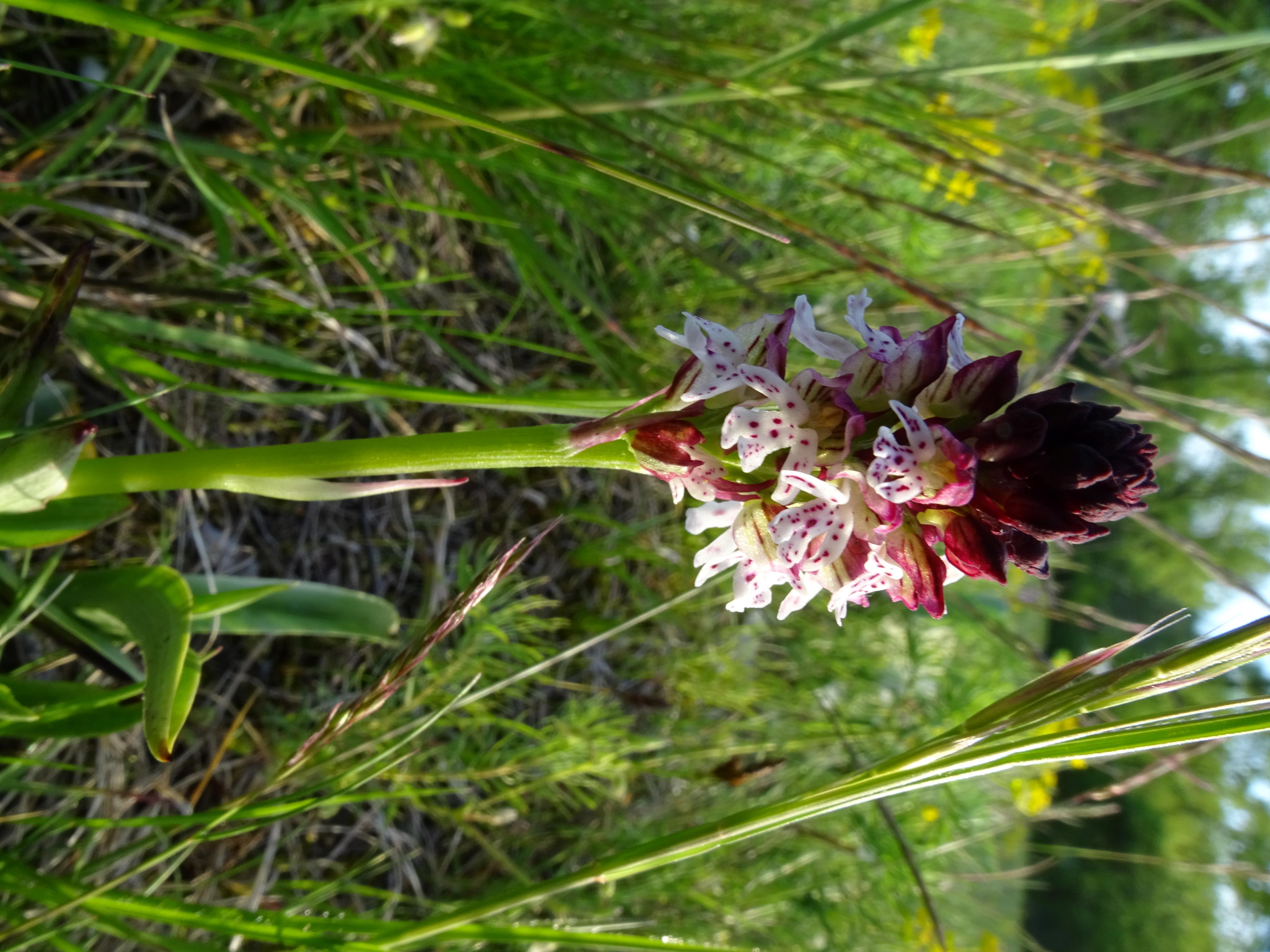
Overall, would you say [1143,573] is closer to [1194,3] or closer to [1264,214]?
[1264,214]

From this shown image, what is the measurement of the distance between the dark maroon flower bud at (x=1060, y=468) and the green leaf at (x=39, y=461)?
0.84m

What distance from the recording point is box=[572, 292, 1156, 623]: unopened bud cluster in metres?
0.72

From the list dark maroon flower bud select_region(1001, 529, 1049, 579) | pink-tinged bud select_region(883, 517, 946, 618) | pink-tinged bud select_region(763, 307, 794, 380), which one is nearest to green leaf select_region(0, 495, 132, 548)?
pink-tinged bud select_region(763, 307, 794, 380)

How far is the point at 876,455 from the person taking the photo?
0.71m

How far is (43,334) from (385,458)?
40 centimetres

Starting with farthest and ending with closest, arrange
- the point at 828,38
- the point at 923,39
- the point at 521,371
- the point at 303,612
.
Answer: the point at 923,39 → the point at 521,371 → the point at 303,612 → the point at 828,38

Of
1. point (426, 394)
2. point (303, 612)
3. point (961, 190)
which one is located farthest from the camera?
point (961, 190)

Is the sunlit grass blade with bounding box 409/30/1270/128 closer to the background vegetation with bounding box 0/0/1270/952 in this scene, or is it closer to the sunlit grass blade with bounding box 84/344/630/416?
the background vegetation with bounding box 0/0/1270/952

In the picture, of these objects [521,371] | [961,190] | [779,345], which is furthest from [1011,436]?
[961,190]

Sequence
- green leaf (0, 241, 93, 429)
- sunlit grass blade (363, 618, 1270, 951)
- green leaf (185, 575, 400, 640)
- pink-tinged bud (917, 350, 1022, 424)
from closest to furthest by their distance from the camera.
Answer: sunlit grass blade (363, 618, 1270, 951) → pink-tinged bud (917, 350, 1022, 424) → green leaf (0, 241, 93, 429) → green leaf (185, 575, 400, 640)

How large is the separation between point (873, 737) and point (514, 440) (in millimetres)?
1846

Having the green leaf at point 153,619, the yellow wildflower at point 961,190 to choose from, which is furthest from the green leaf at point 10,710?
the yellow wildflower at point 961,190

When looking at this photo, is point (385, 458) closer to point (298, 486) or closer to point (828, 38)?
point (298, 486)

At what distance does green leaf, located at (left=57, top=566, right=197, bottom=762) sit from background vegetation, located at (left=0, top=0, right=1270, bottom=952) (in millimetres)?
145
